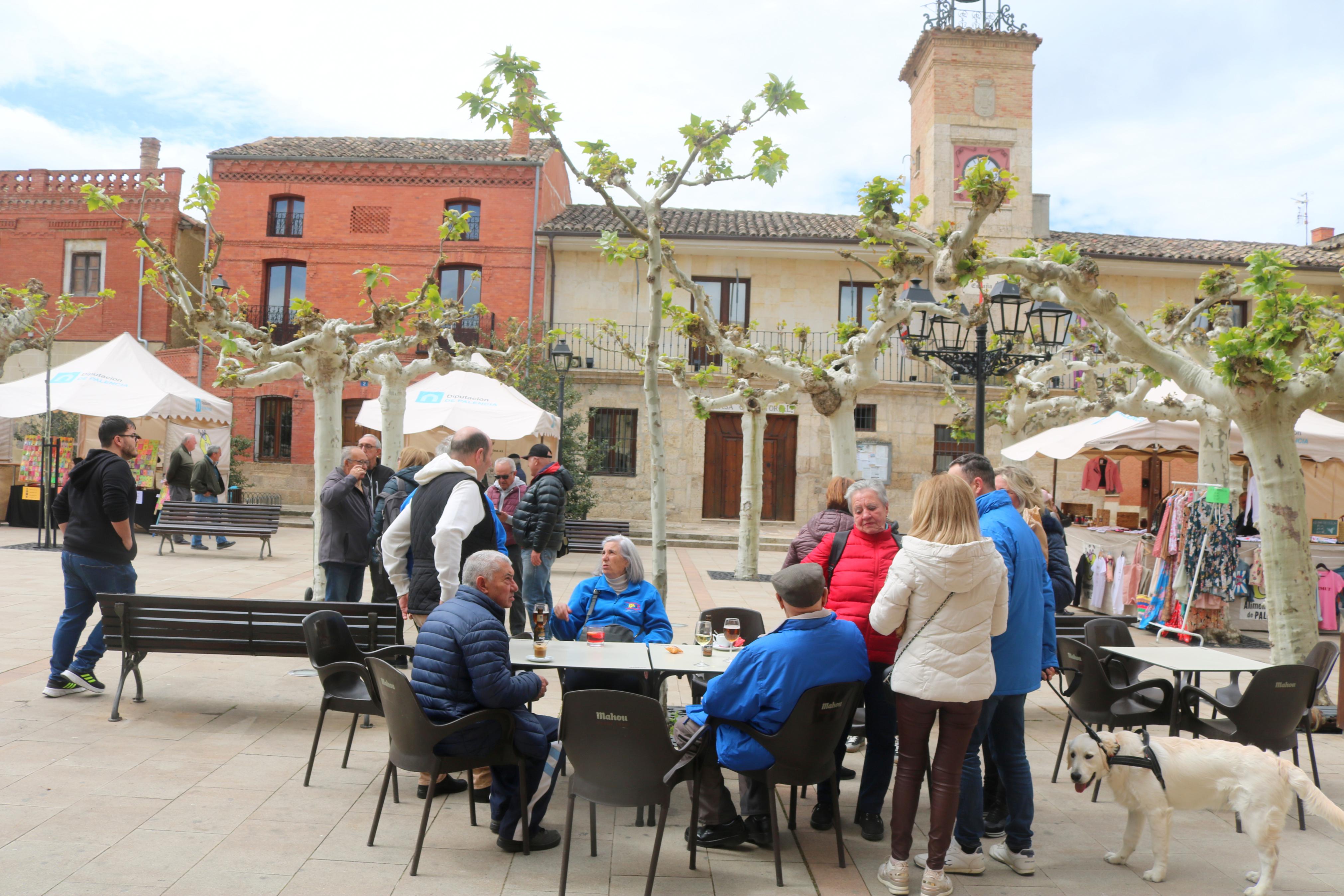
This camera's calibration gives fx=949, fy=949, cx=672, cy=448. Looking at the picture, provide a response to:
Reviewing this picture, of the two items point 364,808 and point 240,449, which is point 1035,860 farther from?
point 240,449

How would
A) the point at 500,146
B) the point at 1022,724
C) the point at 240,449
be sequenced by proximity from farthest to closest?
the point at 500,146, the point at 240,449, the point at 1022,724

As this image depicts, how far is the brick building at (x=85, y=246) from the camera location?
2625 cm

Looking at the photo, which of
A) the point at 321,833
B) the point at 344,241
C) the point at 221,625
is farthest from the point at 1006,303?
the point at 344,241

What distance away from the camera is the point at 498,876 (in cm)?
368

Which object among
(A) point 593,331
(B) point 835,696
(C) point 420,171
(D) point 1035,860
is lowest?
(D) point 1035,860

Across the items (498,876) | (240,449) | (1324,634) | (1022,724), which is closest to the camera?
(498,876)

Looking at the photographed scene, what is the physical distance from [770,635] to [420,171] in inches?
896

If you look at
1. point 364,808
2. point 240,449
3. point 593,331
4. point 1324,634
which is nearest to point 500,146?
point 593,331

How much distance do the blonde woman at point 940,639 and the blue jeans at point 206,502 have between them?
1306 cm

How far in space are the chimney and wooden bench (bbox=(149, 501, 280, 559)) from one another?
19.6 m

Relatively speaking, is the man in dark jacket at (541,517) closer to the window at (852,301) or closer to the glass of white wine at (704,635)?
the glass of white wine at (704,635)

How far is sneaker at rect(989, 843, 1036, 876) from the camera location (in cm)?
389

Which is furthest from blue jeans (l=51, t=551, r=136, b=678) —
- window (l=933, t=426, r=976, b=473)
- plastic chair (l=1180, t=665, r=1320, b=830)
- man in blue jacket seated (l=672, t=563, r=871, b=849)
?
window (l=933, t=426, r=976, b=473)

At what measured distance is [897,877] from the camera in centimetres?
362
